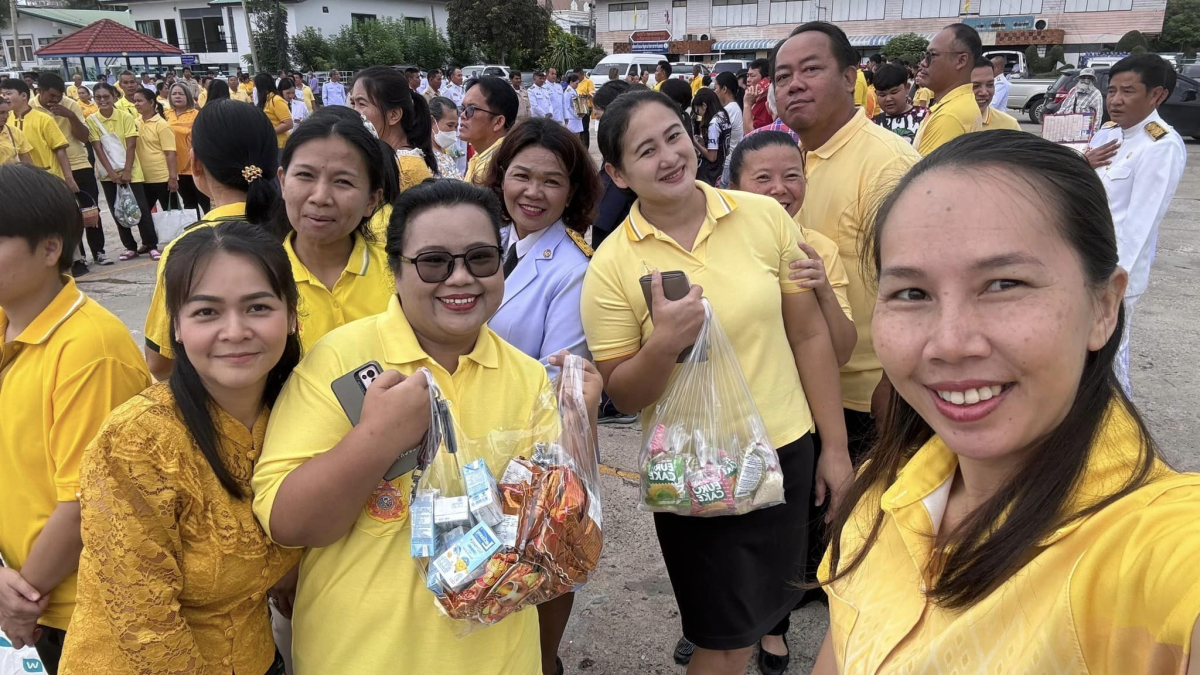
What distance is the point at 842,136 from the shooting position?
8.81 feet

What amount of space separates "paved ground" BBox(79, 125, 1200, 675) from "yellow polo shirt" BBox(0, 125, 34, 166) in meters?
1.31

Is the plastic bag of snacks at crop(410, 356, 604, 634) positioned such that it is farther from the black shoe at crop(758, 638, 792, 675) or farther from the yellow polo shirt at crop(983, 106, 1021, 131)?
the yellow polo shirt at crop(983, 106, 1021, 131)

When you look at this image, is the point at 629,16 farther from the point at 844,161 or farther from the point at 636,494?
the point at 844,161

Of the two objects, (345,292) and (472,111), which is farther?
(472,111)

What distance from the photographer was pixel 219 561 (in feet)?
4.52

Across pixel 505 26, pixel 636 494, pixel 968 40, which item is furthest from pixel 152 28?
pixel 636 494

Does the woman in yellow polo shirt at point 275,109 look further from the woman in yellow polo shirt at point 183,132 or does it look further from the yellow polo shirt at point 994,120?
the yellow polo shirt at point 994,120

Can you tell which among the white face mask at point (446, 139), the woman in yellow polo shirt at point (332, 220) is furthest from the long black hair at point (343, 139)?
the white face mask at point (446, 139)

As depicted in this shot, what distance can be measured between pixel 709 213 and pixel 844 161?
36.1 inches

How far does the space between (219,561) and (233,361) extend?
0.39 metres

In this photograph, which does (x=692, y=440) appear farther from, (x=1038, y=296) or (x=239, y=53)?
(x=239, y=53)

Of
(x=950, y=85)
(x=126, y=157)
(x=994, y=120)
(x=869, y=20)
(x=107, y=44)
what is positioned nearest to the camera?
(x=950, y=85)

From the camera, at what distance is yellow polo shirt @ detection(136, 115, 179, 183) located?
7852 mm

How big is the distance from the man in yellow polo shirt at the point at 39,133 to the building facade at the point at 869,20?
1799 inches
